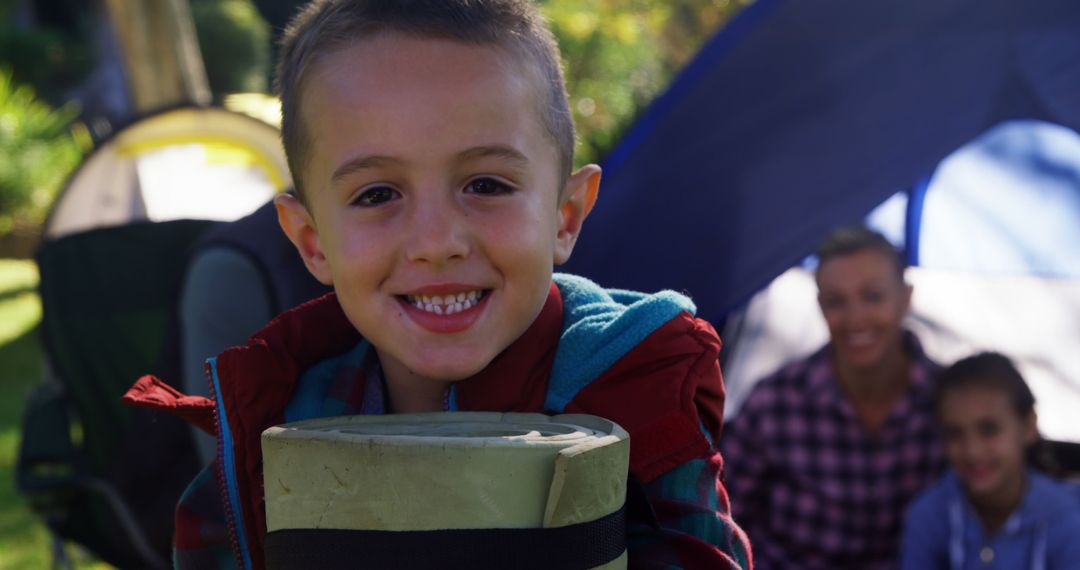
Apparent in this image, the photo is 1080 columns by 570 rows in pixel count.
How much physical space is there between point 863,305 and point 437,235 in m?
2.12

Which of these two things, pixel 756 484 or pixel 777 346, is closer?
pixel 756 484

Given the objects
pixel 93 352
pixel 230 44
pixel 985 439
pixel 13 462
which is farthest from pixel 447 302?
pixel 230 44

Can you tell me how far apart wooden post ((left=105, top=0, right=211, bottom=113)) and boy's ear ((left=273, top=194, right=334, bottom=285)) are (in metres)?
5.80

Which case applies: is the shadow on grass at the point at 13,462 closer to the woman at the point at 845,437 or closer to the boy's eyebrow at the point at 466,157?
the woman at the point at 845,437

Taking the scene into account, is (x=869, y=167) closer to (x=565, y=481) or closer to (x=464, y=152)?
(x=464, y=152)

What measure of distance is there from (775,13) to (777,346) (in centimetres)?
123

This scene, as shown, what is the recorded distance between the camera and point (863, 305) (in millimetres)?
3164

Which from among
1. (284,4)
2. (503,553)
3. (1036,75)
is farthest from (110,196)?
(284,4)

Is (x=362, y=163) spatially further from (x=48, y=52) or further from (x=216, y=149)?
(x=48, y=52)

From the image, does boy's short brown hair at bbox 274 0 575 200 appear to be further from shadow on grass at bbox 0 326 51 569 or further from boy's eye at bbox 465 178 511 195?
shadow on grass at bbox 0 326 51 569

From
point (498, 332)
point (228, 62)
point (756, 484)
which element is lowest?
point (756, 484)

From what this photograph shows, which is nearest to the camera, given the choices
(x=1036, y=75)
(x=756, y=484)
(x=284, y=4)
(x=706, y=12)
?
(x=1036, y=75)

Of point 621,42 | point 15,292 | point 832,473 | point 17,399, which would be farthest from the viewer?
point 621,42

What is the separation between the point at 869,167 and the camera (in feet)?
9.34
